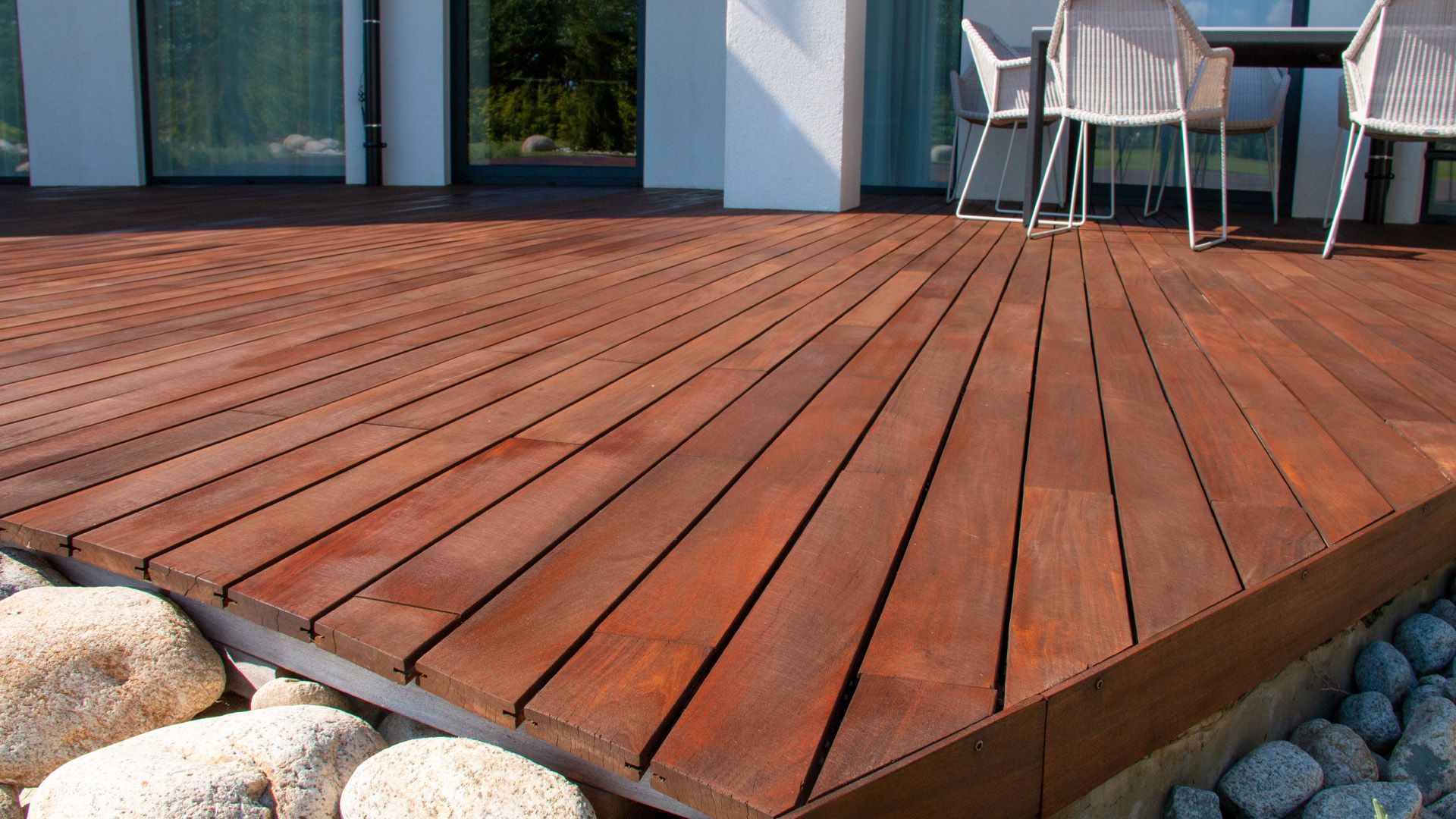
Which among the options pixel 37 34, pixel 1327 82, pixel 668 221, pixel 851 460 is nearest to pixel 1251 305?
pixel 851 460

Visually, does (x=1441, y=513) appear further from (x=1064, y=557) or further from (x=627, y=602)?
→ (x=627, y=602)

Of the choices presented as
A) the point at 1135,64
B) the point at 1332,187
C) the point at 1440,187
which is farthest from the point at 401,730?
the point at 1440,187

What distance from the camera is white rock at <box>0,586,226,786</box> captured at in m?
1.22

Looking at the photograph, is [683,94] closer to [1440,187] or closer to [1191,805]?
[1440,187]

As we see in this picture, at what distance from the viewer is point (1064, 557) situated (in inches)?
50.4

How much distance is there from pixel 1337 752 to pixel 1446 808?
14cm

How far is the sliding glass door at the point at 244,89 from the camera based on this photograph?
7879 millimetres

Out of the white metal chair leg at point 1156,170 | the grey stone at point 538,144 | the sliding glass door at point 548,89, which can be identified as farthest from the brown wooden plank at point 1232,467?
the grey stone at point 538,144

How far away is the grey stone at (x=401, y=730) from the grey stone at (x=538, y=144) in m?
7.16

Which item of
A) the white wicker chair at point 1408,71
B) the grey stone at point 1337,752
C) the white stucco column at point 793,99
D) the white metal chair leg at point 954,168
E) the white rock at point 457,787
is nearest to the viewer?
the white rock at point 457,787

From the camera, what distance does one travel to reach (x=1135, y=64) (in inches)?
162

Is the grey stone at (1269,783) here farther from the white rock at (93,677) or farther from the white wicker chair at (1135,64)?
the white wicker chair at (1135,64)

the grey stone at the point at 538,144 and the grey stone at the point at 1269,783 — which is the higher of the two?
the grey stone at the point at 538,144

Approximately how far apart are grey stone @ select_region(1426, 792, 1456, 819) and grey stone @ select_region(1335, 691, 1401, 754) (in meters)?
0.10
